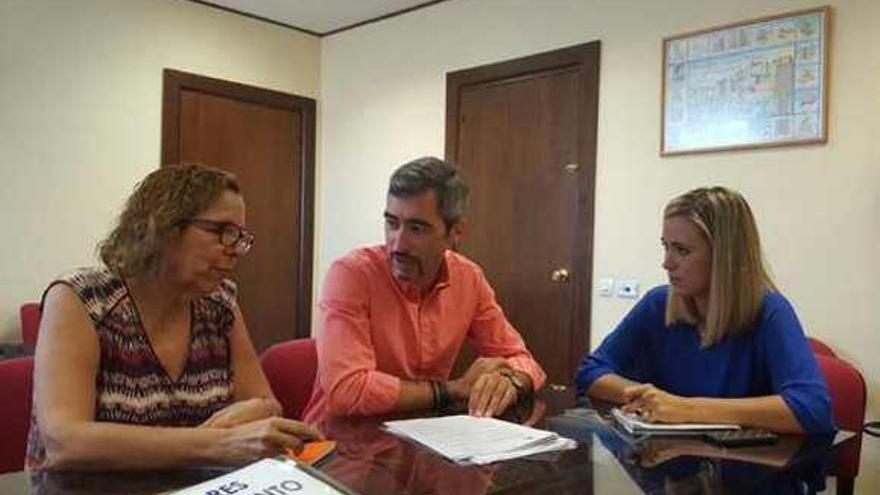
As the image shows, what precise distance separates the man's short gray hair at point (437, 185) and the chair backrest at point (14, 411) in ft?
2.96

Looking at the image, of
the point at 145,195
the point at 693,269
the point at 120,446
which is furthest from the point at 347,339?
the point at 693,269

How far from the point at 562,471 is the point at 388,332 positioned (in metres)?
0.77

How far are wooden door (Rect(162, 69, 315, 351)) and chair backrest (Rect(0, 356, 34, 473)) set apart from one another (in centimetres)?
294

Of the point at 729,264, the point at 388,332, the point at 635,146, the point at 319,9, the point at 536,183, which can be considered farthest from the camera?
the point at 319,9

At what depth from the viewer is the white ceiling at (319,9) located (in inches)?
174

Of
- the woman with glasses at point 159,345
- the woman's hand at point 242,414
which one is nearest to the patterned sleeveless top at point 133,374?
the woman with glasses at point 159,345

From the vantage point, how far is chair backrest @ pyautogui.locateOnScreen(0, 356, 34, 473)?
5.03 ft

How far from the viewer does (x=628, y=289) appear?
347 centimetres

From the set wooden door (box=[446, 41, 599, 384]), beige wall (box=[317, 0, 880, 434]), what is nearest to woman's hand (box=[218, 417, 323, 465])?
beige wall (box=[317, 0, 880, 434])

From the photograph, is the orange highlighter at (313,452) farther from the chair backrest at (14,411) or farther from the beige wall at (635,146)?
the beige wall at (635,146)

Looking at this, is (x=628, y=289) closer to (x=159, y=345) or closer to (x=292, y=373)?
(x=292, y=373)

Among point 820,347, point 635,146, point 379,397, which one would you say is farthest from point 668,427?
point 635,146

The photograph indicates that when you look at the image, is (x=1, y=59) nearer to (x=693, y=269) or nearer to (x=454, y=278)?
(x=454, y=278)

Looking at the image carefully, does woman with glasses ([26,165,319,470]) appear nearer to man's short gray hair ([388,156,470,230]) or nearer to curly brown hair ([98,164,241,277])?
curly brown hair ([98,164,241,277])
